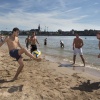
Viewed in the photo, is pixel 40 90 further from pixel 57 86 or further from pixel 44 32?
pixel 44 32

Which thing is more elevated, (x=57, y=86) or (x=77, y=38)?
(x=77, y=38)

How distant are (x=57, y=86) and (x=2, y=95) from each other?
160 cm

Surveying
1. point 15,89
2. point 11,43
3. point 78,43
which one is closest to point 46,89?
point 15,89

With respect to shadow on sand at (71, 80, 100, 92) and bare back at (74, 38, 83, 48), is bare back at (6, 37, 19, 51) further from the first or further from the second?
bare back at (74, 38, 83, 48)

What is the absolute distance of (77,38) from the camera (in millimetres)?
10602

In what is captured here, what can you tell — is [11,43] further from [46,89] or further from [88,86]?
[88,86]

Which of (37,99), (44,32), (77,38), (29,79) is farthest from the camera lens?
(44,32)

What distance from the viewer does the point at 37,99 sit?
477 cm

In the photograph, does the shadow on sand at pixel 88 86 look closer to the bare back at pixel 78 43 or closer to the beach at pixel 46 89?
the beach at pixel 46 89

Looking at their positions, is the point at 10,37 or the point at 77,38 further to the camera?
the point at 77,38

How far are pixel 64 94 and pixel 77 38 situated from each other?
5.82m

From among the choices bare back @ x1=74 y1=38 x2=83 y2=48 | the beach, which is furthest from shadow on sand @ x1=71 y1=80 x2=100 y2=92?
bare back @ x1=74 y1=38 x2=83 y2=48

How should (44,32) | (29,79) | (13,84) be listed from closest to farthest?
(13,84)
(29,79)
(44,32)

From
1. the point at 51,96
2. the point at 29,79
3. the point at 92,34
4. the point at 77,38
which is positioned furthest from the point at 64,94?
the point at 92,34
